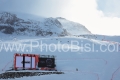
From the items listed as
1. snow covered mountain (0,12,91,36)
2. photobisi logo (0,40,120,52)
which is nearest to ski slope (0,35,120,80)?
photobisi logo (0,40,120,52)

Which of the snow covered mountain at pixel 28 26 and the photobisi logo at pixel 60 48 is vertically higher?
the snow covered mountain at pixel 28 26

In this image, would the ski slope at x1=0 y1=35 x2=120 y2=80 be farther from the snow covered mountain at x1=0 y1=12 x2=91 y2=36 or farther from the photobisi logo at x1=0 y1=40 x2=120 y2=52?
the snow covered mountain at x1=0 y1=12 x2=91 y2=36

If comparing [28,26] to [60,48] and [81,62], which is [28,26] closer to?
[60,48]

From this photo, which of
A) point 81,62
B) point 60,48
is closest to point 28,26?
point 60,48

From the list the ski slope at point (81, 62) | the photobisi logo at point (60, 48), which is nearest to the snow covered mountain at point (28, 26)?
the photobisi logo at point (60, 48)

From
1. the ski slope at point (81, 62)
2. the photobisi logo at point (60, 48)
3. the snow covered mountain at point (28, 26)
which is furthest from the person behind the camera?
the snow covered mountain at point (28, 26)

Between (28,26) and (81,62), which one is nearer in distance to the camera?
(81,62)

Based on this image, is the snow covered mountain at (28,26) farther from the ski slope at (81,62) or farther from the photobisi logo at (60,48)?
the ski slope at (81,62)

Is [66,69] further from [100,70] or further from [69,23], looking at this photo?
[69,23]

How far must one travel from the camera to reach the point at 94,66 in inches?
1123

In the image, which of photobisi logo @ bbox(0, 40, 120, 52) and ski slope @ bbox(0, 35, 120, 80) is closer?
ski slope @ bbox(0, 35, 120, 80)

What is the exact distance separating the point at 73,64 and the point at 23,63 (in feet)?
22.1

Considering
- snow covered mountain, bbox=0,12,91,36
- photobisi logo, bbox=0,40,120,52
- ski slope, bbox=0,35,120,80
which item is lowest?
ski slope, bbox=0,35,120,80

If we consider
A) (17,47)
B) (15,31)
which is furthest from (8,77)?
(15,31)
